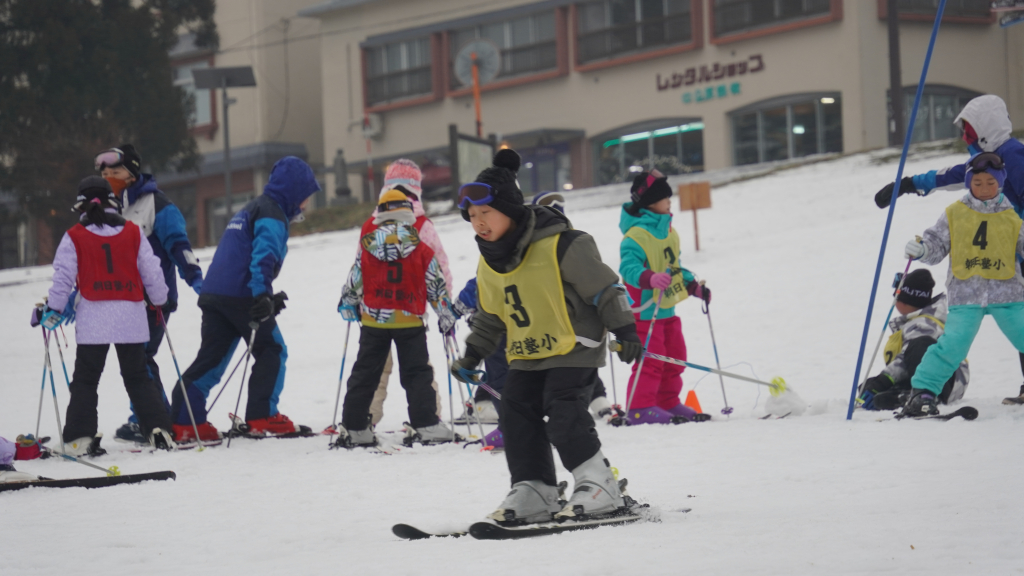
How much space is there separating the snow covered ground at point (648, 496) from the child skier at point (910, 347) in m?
0.34

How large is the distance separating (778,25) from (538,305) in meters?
22.6

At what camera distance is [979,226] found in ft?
19.6

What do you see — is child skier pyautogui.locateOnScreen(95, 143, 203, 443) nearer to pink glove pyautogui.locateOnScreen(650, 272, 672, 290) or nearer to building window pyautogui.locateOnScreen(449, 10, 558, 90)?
pink glove pyautogui.locateOnScreen(650, 272, 672, 290)

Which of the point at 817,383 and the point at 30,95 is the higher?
the point at 30,95

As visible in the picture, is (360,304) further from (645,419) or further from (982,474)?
(982,474)

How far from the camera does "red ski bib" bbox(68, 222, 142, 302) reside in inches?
242

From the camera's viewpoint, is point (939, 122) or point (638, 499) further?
point (939, 122)

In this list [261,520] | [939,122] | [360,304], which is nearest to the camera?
[261,520]

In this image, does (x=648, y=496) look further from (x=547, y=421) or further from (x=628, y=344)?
(x=628, y=344)

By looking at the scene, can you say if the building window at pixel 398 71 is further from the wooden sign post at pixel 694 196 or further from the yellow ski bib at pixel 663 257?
the yellow ski bib at pixel 663 257

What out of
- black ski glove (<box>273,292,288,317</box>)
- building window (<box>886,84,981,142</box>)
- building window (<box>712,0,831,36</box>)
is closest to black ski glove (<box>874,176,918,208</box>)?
black ski glove (<box>273,292,288,317</box>)

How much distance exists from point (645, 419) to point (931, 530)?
337 cm

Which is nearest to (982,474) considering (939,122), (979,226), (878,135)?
(979,226)

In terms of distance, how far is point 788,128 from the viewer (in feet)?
83.0
